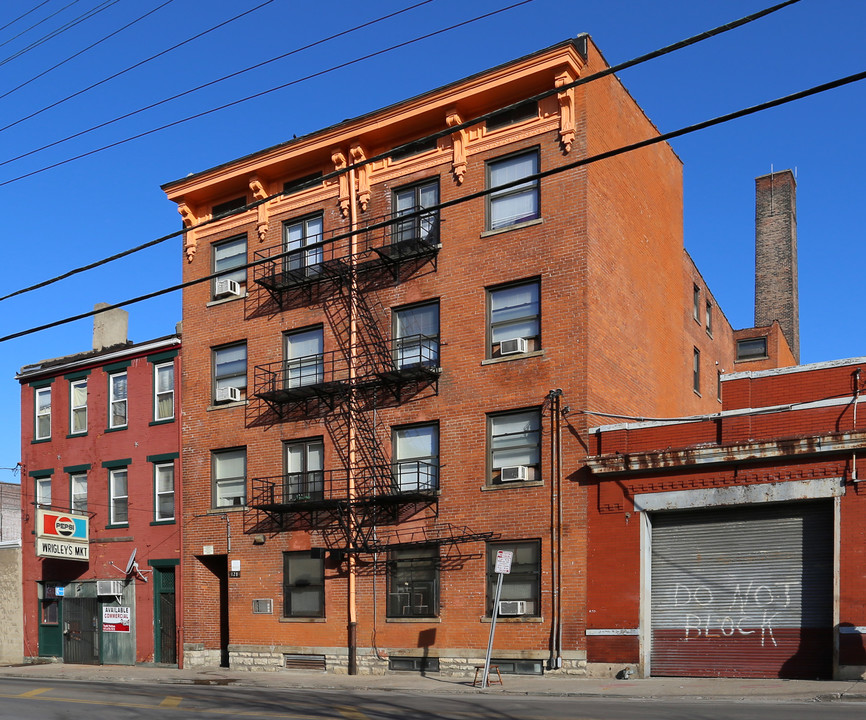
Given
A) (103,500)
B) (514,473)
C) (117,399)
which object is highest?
(117,399)

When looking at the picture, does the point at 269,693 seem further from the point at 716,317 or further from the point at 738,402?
the point at 716,317

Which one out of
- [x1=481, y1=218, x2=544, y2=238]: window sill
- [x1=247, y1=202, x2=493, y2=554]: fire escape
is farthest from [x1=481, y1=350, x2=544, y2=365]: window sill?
[x1=481, y1=218, x2=544, y2=238]: window sill

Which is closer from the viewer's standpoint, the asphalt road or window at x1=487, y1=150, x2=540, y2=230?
the asphalt road

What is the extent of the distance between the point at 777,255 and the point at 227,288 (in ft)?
106

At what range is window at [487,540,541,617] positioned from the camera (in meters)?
24.7

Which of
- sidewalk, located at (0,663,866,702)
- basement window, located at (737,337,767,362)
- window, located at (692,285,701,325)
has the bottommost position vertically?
sidewalk, located at (0,663,866,702)

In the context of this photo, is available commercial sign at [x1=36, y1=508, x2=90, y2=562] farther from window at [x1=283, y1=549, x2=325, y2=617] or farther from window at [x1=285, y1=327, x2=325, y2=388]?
window at [x1=285, y1=327, x2=325, y2=388]

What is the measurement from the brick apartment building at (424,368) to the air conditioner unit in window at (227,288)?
116mm

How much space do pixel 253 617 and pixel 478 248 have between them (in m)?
12.4

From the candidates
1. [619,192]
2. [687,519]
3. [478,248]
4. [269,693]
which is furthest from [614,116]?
[269,693]

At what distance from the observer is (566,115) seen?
25828 millimetres

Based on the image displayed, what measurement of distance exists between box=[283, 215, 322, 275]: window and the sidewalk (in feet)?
37.1

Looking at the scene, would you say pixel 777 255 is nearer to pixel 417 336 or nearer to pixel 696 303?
pixel 696 303

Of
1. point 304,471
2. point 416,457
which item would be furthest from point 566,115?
point 304,471
